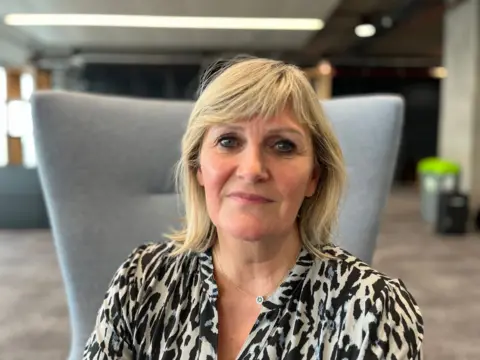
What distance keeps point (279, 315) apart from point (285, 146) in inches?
11.7

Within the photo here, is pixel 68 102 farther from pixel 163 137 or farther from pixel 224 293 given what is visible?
pixel 224 293

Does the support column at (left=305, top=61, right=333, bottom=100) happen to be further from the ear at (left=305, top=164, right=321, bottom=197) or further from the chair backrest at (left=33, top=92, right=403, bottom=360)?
the ear at (left=305, top=164, right=321, bottom=197)

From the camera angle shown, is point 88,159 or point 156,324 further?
point 88,159

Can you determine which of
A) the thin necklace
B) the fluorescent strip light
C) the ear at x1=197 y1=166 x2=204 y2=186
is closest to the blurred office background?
the fluorescent strip light

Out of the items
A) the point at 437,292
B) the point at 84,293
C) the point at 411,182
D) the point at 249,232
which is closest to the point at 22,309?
the point at 84,293

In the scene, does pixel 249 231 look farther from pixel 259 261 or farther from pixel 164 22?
pixel 164 22

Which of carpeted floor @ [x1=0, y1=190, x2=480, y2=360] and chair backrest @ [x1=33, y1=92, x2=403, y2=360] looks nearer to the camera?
chair backrest @ [x1=33, y1=92, x2=403, y2=360]

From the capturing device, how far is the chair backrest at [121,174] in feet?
4.58

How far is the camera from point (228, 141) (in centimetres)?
95

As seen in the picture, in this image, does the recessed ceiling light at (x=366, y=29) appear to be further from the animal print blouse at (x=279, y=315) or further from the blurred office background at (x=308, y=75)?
the animal print blouse at (x=279, y=315)

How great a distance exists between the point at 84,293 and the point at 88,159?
35 cm

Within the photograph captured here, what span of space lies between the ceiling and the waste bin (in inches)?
74.8

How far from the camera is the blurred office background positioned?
3648mm

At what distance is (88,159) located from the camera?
142 cm
